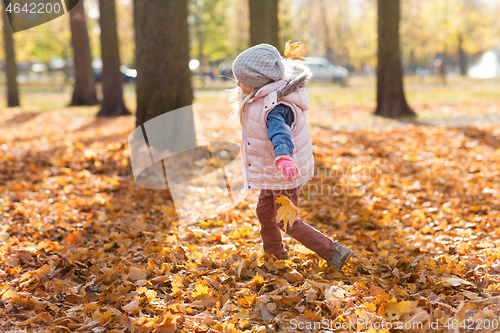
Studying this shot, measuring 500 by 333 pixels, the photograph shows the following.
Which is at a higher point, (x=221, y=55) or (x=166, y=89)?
(x=221, y=55)

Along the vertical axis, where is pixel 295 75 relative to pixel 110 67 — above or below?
below

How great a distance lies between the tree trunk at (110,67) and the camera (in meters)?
12.3

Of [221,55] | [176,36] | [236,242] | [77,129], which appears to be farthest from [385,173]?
[221,55]

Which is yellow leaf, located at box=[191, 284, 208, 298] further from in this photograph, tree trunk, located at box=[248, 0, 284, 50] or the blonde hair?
tree trunk, located at box=[248, 0, 284, 50]

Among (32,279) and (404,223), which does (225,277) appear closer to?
(32,279)

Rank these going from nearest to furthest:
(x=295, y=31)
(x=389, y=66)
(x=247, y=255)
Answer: (x=247, y=255) < (x=389, y=66) < (x=295, y=31)

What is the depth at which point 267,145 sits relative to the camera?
2791mm

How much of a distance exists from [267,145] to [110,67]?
11.1 m

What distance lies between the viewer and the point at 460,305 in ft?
7.85

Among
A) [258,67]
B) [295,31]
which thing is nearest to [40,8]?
[258,67]

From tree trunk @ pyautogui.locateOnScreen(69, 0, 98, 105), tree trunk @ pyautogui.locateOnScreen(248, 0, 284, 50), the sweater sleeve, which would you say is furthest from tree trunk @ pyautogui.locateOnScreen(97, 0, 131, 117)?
the sweater sleeve

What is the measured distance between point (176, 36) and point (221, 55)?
112 ft

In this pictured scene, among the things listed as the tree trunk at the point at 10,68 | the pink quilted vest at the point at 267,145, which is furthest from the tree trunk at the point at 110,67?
the pink quilted vest at the point at 267,145

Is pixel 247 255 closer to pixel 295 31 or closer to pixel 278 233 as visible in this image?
pixel 278 233
